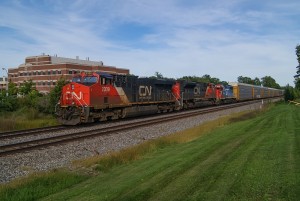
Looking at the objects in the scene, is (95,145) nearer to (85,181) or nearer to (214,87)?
(85,181)

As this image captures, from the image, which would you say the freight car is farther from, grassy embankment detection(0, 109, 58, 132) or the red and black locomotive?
grassy embankment detection(0, 109, 58, 132)

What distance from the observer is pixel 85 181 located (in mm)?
8859

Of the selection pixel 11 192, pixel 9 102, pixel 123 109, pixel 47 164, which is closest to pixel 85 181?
pixel 11 192

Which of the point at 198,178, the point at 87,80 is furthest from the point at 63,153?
the point at 87,80

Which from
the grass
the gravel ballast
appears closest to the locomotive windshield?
the gravel ballast

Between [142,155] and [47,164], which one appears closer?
[47,164]

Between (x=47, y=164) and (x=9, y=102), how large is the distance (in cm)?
2171

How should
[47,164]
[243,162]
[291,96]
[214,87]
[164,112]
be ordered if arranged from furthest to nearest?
[291,96]
[214,87]
[164,112]
[47,164]
[243,162]

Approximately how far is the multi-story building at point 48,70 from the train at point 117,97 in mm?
67493

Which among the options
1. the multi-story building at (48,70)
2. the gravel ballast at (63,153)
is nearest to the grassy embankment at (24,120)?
the gravel ballast at (63,153)

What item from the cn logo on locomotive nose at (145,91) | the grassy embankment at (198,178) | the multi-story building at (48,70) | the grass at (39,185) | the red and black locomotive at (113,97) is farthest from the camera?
the multi-story building at (48,70)

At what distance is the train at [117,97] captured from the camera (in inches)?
879

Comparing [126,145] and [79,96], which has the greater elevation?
[79,96]

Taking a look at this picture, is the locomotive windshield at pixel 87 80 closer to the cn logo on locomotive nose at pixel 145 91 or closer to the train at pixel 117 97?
the train at pixel 117 97
